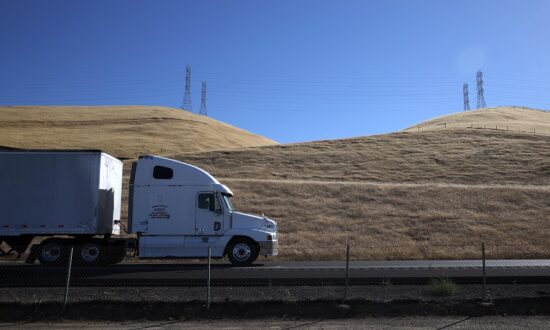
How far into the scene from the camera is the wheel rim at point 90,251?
18656mm

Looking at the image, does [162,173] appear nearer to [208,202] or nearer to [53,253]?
[208,202]

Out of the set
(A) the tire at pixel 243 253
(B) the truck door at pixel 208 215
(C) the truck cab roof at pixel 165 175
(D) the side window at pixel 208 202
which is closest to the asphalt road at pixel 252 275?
(A) the tire at pixel 243 253

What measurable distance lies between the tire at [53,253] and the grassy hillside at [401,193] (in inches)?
357

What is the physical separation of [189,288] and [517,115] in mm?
103881

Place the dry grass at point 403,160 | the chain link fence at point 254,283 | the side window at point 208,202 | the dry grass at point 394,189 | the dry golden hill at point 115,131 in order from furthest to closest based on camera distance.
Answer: the dry golden hill at point 115,131, the dry grass at point 403,160, the dry grass at point 394,189, the side window at point 208,202, the chain link fence at point 254,283

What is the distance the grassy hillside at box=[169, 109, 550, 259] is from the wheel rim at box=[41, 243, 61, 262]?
364 inches

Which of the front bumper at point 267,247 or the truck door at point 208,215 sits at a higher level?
the truck door at point 208,215

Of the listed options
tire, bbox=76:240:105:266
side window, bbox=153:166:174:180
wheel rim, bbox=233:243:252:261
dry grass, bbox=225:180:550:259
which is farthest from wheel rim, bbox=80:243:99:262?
dry grass, bbox=225:180:550:259

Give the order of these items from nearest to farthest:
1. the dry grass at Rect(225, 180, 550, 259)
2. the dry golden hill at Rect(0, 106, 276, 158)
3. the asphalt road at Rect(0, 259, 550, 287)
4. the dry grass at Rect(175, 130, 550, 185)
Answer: the asphalt road at Rect(0, 259, 550, 287) → the dry grass at Rect(225, 180, 550, 259) → the dry grass at Rect(175, 130, 550, 185) → the dry golden hill at Rect(0, 106, 276, 158)

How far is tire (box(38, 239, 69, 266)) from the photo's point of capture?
18.4 m

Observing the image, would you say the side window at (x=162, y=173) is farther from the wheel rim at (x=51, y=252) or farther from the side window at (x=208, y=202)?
the wheel rim at (x=51, y=252)

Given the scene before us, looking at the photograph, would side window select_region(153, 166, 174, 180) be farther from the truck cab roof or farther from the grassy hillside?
the grassy hillside

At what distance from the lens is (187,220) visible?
18.8 meters

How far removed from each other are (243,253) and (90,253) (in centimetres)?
529
